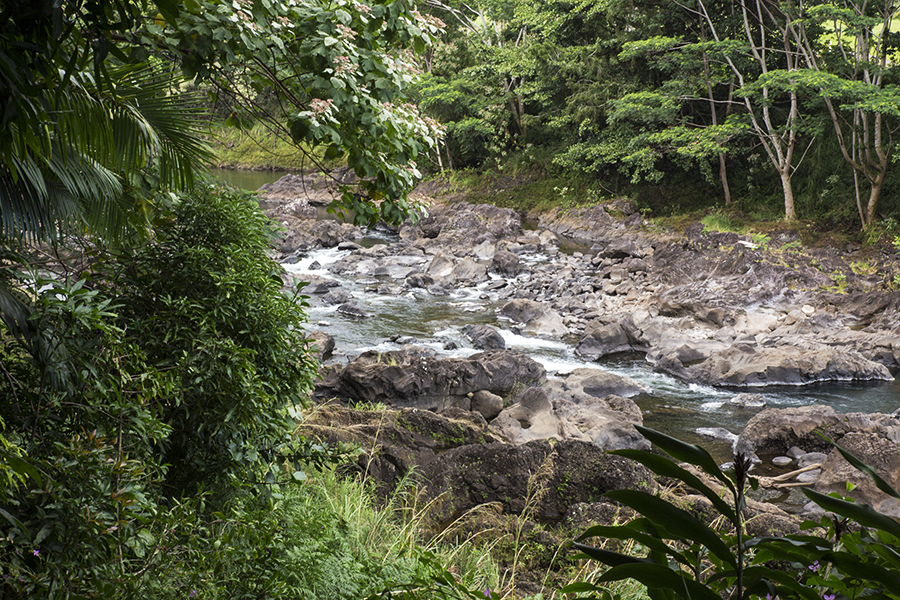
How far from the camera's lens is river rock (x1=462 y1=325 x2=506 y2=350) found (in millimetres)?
11191

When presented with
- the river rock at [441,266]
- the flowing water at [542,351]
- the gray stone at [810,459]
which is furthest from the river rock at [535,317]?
the gray stone at [810,459]

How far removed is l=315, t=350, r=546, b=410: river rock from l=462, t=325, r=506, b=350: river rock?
8.00 ft

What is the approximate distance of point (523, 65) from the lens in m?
23.4

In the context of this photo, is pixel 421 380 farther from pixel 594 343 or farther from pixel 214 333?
pixel 214 333

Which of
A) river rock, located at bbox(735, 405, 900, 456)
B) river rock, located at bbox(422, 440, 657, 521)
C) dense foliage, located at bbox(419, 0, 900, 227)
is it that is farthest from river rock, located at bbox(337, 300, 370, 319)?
river rock, located at bbox(422, 440, 657, 521)

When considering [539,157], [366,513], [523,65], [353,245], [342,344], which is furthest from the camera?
[539,157]

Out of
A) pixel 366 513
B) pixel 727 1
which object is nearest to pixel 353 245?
pixel 727 1

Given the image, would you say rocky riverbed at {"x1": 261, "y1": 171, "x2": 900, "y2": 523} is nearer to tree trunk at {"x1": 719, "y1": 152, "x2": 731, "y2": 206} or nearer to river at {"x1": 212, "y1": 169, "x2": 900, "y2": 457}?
river at {"x1": 212, "y1": 169, "x2": 900, "y2": 457}

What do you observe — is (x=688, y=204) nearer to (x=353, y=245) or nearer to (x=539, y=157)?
(x=539, y=157)

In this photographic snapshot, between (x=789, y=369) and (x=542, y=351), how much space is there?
399 centimetres

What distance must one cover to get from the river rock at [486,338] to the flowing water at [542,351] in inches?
7.8

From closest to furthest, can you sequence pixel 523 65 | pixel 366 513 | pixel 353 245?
1. pixel 366 513
2. pixel 353 245
3. pixel 523 65

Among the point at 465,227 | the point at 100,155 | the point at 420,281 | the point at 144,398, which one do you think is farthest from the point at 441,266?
the point at 144,398

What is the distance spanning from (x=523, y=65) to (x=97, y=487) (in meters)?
23.6
